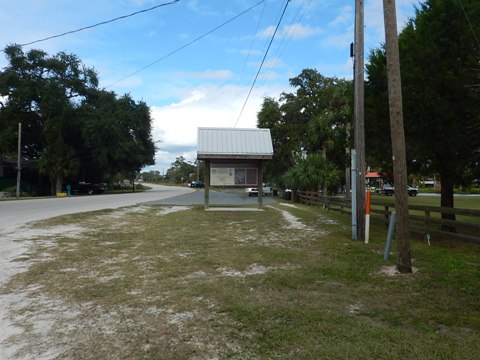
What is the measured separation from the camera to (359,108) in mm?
10375

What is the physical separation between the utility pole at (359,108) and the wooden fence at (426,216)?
1.26 m

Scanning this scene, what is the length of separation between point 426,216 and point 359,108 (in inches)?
138

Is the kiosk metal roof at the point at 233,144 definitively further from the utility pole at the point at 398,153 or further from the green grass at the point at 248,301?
the utility pole at the point at 398,153

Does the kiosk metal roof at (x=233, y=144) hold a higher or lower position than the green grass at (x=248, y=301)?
higher

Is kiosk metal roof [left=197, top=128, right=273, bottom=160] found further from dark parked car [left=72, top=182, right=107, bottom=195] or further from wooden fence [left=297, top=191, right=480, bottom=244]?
dark parked car [left=72, top=182, right=107, bottom=195]

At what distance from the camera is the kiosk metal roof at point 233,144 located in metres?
20.7

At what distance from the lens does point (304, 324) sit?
4422mm

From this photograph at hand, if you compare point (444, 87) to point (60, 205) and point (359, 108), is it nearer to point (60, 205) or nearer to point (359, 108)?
point (359, 108)

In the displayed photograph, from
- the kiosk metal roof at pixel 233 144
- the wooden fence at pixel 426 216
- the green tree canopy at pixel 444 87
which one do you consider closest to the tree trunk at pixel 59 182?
the wooden fence at pixel 426 216

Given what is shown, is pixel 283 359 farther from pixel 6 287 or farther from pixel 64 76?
pixel 64 76

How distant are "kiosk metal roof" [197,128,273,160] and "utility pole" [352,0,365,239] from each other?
1060 centimetres

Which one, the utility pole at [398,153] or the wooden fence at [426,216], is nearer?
the utility pole at [398,153]

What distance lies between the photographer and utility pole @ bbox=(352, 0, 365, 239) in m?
10.4

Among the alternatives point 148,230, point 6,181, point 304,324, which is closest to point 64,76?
point 6,181
